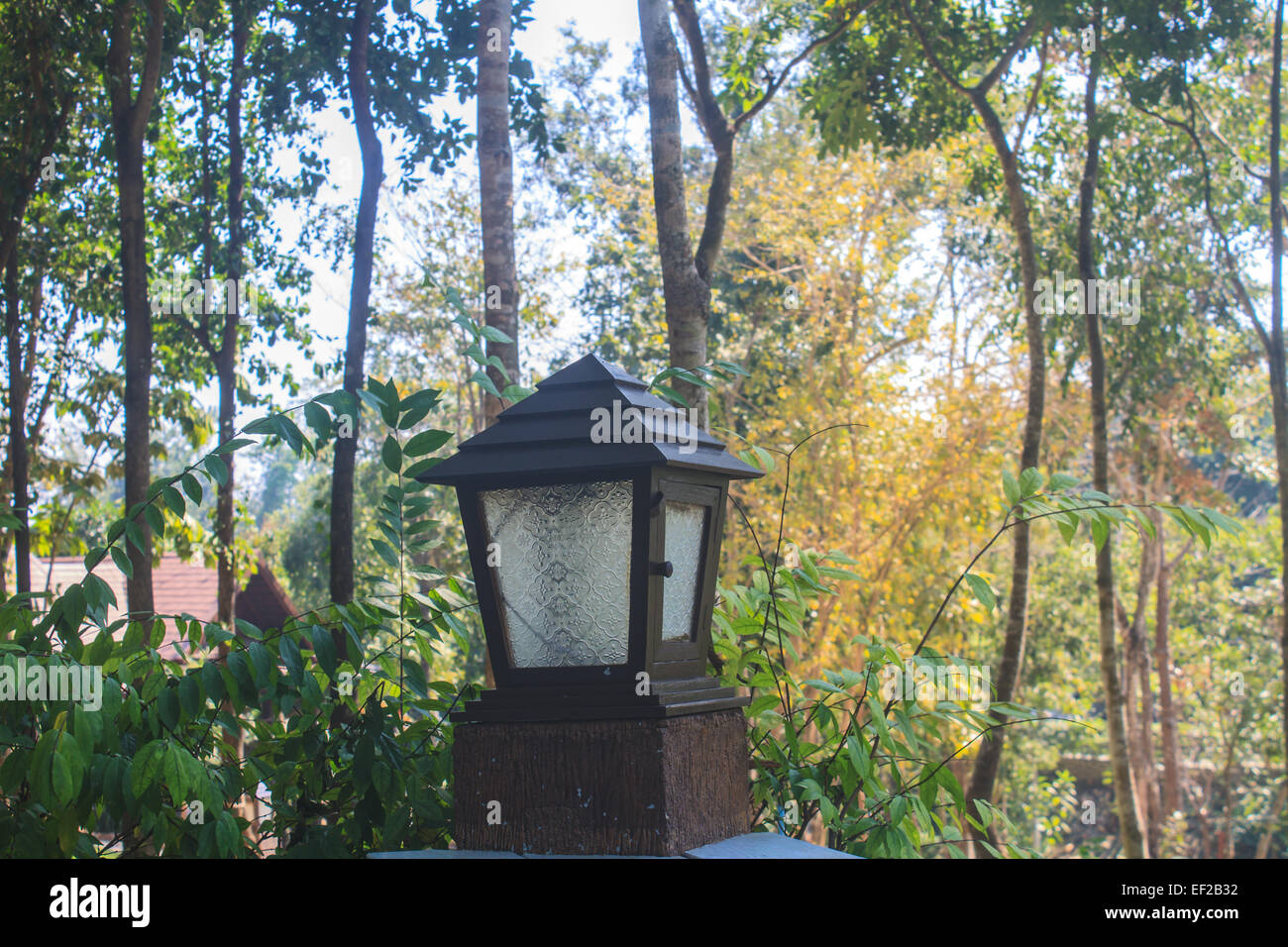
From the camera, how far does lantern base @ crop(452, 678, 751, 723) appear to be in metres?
1.86

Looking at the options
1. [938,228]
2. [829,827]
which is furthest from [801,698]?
[938,228]

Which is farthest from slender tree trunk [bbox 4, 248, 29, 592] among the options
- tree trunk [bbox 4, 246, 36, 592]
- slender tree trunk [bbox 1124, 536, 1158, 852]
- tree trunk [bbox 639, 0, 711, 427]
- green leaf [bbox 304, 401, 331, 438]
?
slender tree trunk [bbox 1124, 536, 1158, 852]

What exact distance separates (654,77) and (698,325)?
121cm

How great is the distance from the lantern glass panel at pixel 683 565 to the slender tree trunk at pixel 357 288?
15.6 ft

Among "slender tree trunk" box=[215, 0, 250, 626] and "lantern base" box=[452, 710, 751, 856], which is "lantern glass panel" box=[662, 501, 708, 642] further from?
"slender tree trunk" box=[215, 0, 250, 626]

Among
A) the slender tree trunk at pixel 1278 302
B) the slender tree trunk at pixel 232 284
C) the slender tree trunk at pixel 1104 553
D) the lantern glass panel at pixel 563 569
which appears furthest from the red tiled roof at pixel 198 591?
the lantern glass panel at pixel 563 569

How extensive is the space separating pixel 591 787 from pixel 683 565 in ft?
1.67

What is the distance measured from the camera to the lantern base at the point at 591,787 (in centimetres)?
179

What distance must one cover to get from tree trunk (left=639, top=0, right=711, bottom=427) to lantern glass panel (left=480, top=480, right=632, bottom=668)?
7.74 ft

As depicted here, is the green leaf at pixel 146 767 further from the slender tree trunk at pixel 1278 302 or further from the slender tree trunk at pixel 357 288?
the slender tree trunk at pixel 1278 302

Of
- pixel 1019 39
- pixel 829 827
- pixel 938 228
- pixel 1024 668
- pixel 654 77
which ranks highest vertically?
pixel 938 228

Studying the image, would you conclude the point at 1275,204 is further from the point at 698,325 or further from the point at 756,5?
the point at 756,5

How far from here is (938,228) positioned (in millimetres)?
16000

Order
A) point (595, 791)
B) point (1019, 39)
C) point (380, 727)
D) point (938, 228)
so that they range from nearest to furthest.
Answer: point (595, 791)
point (380, 727)
point (1019, 39)
point (938, 228)
